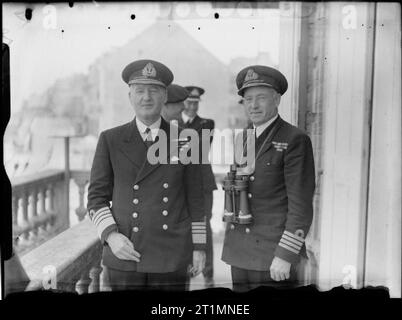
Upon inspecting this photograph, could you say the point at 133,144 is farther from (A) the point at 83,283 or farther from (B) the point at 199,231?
(A) the point at 83,283

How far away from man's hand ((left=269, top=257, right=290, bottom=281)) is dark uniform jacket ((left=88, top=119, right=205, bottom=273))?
1.26 ft

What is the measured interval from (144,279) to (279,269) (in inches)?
26.6

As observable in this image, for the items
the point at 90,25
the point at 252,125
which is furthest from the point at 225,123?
the point at 90,25

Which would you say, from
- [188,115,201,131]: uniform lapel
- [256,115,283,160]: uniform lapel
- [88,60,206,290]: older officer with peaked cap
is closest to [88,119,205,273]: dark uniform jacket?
[88,60,206,290]: older officer with peaked cap

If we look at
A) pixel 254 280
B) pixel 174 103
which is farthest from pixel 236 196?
pixel 174 103

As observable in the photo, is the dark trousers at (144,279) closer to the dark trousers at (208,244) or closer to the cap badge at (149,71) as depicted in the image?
the dark trousers at (208,244)

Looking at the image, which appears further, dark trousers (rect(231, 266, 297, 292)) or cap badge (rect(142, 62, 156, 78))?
dark trousers (rect(231, 266, 297, 292))

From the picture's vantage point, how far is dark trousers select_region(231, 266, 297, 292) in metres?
2.18

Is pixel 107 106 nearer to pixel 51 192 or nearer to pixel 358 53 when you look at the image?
pixel 51 192

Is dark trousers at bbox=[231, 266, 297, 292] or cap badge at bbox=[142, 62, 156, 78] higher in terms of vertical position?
cap badge at bbox=[142, 62, 156, 78]

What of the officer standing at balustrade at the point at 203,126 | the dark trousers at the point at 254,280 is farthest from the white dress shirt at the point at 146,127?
the dark trousers at the point at 254,280

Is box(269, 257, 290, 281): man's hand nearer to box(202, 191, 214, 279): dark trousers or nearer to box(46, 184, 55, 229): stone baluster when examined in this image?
box(202, 191, 214, 279): dark trousers

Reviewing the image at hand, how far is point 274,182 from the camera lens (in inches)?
82.9

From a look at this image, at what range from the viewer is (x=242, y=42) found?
2074 millimetres
